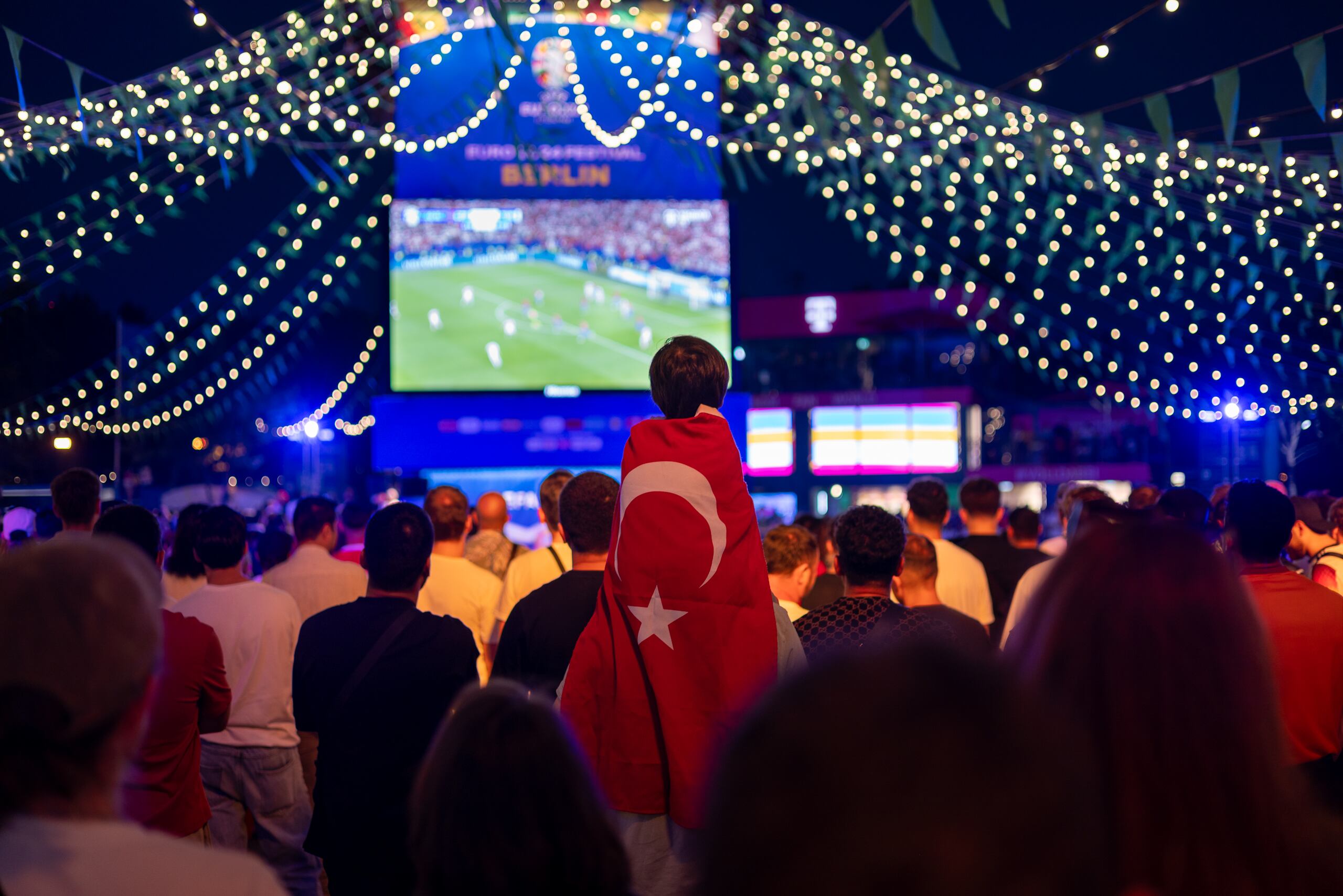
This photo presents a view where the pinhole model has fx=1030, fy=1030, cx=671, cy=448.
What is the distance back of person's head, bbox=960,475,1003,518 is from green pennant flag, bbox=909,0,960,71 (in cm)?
288

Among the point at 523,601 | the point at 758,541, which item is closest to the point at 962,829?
the point at 758,541

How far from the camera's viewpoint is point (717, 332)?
16.4 metres

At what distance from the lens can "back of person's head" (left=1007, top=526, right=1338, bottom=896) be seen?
1.26 meters

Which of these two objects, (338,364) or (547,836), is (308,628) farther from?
(338,364)

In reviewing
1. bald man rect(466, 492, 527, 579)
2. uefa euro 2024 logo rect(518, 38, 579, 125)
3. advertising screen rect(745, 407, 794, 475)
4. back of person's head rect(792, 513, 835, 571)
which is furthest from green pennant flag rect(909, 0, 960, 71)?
advertising screen rect(745, 407, 794, 475)

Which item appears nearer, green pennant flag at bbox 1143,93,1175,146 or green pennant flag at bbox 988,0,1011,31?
green pennant flag at bbox 988,0,1011,31

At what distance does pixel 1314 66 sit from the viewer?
17.6 ft

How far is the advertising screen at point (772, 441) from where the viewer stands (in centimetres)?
2827

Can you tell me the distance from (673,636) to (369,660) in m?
1.16

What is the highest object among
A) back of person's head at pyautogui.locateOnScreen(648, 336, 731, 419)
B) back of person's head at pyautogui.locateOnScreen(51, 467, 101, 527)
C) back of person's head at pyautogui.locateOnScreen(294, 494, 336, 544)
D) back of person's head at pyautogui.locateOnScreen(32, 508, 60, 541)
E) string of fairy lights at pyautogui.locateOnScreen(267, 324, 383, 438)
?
string of fairy lights at pyautogui.locateOnScreen(267, 324, 383, 438)

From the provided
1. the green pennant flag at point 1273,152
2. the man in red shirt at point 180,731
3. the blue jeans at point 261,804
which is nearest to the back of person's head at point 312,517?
the blue jeans at point 261,804

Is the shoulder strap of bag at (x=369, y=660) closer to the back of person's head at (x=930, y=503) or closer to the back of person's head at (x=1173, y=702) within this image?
the back of person's head at (x=1173, y=702)

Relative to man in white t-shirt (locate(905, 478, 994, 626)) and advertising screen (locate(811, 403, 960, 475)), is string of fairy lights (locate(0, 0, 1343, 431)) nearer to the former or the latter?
man in white t-shirt (locate(905, 478, 994, 626))

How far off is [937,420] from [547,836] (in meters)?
28.1
